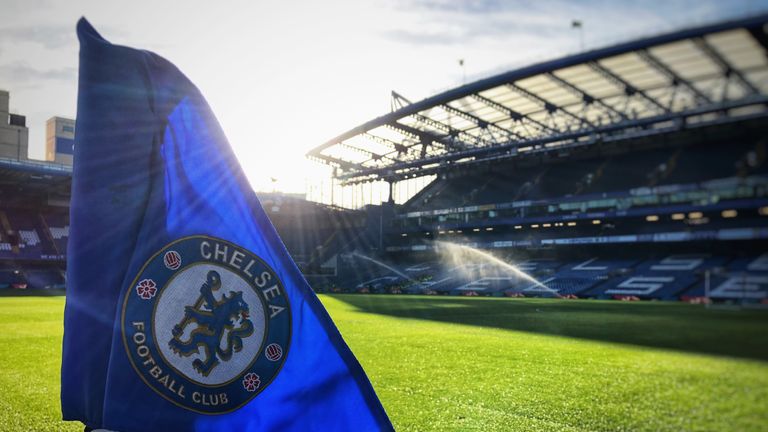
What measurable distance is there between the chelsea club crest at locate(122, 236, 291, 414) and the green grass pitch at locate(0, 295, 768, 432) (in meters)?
1.61

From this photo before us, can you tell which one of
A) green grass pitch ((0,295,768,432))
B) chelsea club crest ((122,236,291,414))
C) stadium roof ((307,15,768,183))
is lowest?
green grass pitch ((0,295,768,432))

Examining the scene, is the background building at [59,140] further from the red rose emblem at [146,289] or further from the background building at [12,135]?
the red rose emblem at [146,289]

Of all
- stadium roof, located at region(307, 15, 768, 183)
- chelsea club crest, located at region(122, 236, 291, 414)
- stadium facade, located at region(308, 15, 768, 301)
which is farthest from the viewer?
stadium roof, located at region(307, 15, 768, 183)

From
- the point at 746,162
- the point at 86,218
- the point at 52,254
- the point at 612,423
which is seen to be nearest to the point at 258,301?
the point at 86,218

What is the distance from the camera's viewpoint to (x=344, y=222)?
5438 centimetres

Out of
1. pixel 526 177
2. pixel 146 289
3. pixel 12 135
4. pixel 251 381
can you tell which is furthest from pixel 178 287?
pixel 12 135

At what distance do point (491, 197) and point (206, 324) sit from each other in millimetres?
42923

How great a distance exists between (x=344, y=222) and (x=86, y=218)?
5218 centimetres

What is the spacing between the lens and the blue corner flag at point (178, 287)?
85.4 inches

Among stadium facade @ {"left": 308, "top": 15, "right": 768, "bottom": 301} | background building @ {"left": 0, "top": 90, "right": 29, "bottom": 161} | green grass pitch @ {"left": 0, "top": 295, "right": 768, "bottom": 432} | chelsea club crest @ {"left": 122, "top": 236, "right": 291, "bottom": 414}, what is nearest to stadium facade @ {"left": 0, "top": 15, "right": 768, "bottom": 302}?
stadium facade @ {"left": 308, "top": 15, "right": 768, "bottom": 301}

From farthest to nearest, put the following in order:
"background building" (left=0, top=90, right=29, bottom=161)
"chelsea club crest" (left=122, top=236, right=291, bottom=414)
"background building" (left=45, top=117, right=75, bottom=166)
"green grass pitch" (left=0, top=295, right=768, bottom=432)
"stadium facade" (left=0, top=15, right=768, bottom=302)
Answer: "background building" (left=45, top=117, right=75, bottom=166), "background building" (left=0, top=90, right=29, bottom=161), "stadium facade" (left=0, top=15, right=768, bottom=302), "chelsea club crest" (left=122, top=236, right=291, bottom=414), "green grass pitch" (left=0, top=295, right=768, bottom=432)

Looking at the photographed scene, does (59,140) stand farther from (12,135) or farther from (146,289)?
(146,289)

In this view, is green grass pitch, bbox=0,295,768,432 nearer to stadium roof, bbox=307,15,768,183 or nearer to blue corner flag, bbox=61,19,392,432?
blue corner flag, bbox=61,19,392,432

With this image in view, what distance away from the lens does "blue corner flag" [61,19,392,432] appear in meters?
2.17
